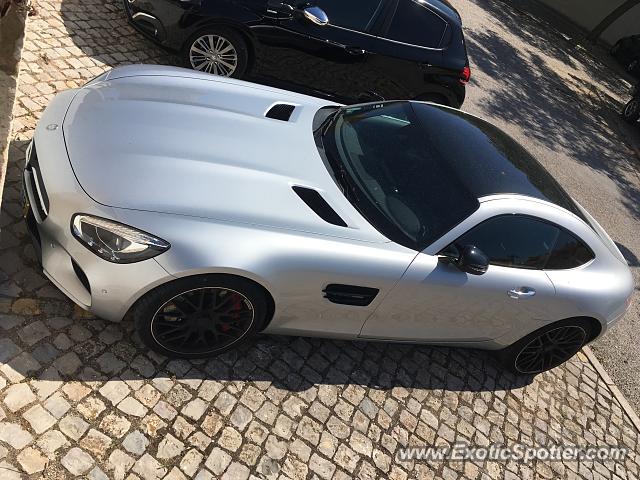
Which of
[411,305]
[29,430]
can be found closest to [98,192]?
[29,430]

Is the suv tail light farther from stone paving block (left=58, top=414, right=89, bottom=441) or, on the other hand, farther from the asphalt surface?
stone paving block (left=58, top=414, right=89, bottom=441)

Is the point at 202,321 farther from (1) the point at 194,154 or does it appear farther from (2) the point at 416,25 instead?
(2) the point at 416,25

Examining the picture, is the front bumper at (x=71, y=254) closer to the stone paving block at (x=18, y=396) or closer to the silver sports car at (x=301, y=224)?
the silver sports car at (x=301, y=224)

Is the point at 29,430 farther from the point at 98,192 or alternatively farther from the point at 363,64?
the point at 363,64

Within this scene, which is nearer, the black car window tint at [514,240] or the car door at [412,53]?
the black car window tint at [514,240]

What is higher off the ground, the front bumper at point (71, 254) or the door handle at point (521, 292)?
the door handle at point (521, 292)

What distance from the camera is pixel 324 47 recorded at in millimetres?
5871

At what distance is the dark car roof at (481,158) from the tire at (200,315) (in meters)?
→ 1.63

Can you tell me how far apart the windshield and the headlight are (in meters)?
1.35

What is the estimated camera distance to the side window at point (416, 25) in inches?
243

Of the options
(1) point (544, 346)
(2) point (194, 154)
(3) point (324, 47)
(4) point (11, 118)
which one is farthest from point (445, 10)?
(4) point (11, 118)

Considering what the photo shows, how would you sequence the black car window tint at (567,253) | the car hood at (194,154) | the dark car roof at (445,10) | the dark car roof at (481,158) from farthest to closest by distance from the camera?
1. the dark car roof at (445,10)
2. the black car window tint at (567,253)
3. the dark car roof at (481,158)
4. the car hood at (194,154)

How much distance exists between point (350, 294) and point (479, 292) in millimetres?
958

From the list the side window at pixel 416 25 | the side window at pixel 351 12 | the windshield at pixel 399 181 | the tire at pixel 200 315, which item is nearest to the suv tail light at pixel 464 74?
the side window at pixel 416 25
